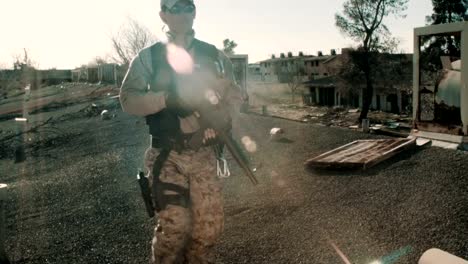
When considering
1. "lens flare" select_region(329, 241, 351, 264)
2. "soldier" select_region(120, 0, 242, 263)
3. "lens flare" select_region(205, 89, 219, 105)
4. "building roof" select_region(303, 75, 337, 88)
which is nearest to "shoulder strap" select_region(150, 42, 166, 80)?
"soldier" select_region(120, 0, 242, 263)

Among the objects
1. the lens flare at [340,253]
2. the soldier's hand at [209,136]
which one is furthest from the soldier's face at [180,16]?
the lens flare at [340,253]

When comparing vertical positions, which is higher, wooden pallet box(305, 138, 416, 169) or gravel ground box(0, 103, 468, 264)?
wooden pallet box(305, 138, 416, 169)

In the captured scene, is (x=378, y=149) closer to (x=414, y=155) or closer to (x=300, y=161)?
(x=414, y=155)

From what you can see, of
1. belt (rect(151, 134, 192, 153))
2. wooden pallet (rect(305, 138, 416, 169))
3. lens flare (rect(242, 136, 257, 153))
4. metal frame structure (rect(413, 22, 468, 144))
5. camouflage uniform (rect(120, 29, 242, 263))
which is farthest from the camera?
lens flare (rect(242, 136, 257, 153))

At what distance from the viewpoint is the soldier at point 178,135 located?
3.25 m

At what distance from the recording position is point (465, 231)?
15.0ft

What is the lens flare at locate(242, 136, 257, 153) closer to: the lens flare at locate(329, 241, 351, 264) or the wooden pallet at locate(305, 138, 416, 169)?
the wooden pallet at locate(305, 138, 416, 169)

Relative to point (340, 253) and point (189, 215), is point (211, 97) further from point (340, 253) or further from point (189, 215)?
point (340, 253)

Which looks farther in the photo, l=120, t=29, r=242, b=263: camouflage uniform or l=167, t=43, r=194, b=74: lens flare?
l=167, t=43, r=194, b=74: lens flare

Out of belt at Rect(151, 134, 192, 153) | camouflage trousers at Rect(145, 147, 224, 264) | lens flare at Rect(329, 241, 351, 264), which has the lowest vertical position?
lens flare at Rect(329, 241, 351, 264)

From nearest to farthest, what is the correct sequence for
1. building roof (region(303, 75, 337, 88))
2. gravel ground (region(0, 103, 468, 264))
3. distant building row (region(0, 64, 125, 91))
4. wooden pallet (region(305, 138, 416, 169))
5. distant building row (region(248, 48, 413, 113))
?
1. gravel ground (region(0, 103, 468, 264))
2. wooden pallet (region(305, 138, 416, 169))
3. distant building row (region(248, 48, 413, 113))
4. building roof (region(303, 75, 337, 88))
5. distant building row (region(0, 64, 125, 91))

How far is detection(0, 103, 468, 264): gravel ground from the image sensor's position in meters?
4.59

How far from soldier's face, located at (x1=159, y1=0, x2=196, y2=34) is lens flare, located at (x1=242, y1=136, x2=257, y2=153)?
6859mm

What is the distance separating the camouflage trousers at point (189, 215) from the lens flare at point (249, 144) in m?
6.72
